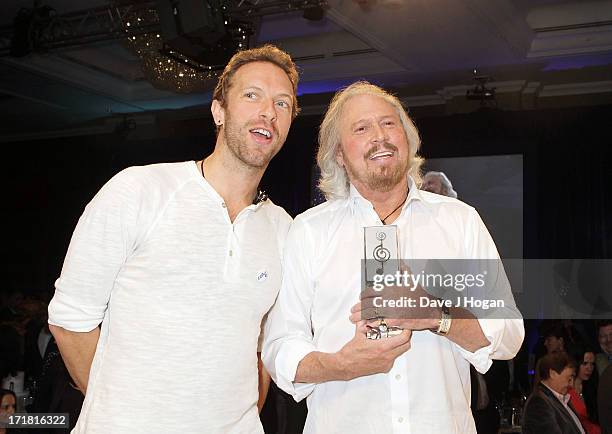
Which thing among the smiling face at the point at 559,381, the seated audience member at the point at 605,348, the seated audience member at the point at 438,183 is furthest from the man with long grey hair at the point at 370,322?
the seated audience member at the point at 438,183

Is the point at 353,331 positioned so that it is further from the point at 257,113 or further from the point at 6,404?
the point at 6,404

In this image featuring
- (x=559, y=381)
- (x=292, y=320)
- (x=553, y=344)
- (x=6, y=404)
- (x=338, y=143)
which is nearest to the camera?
(x=292, y=320)

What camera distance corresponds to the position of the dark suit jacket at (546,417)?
140 inches

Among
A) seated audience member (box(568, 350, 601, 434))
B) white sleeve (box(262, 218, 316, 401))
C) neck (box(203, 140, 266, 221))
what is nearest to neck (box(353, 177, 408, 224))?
white sleeve (box(262, 218, 316, 401))

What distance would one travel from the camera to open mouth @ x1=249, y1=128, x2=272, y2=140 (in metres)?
1.80

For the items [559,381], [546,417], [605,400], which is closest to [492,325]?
[605,400]

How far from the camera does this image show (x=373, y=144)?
1895 millimetres

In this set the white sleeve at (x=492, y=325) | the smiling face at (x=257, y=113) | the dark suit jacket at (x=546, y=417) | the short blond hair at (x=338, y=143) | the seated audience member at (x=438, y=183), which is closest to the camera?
the white sleeve at (x=492, y=325)

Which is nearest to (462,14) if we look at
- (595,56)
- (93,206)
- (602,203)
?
(595,56)

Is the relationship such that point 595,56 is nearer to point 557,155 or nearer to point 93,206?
point 557,155

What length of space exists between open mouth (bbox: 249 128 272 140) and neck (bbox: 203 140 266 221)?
87 mm

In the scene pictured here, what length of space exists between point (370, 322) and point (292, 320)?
311 mm

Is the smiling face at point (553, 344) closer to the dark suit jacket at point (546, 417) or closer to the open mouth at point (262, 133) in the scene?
the dark suit jacket at point (546, 417)

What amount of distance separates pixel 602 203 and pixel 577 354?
77.4 inches
